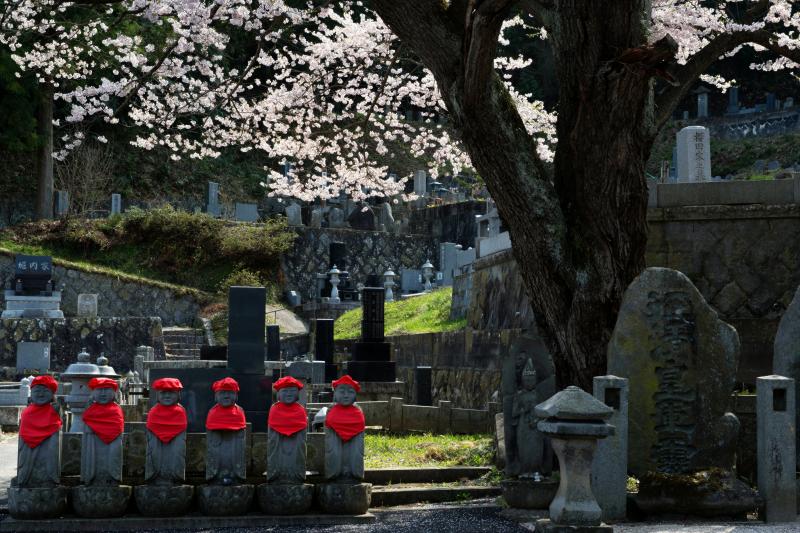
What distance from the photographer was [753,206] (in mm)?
13930

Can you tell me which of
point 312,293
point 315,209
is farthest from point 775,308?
point 315,209

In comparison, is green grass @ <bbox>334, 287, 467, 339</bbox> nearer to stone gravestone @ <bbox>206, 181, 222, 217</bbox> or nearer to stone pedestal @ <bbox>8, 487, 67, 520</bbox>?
stone gravestone @ <bbox>206, 181, 222, 217</bbox>

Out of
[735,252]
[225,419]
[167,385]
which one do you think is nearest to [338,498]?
[225,419]

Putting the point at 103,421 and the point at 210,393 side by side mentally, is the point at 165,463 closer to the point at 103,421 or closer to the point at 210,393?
the point at 103,421

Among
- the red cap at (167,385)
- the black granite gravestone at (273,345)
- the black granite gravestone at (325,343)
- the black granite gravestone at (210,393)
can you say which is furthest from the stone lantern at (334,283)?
the red cap at (167,385)

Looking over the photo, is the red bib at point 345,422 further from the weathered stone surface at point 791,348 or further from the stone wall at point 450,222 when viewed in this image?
the stone wall at point 450,222

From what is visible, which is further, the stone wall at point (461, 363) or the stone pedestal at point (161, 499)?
the stone wall at point (461, 363)

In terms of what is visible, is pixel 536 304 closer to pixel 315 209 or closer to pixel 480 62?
pixel 480 62

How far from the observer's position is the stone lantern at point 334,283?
3225 cm

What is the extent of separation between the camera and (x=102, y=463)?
25.2 ft

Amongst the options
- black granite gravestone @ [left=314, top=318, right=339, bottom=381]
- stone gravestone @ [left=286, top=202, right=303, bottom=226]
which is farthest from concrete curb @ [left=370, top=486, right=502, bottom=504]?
stone gravestone @ [left=286, top=202, right=303, bottom=226]

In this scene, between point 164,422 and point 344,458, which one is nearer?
point 164,422

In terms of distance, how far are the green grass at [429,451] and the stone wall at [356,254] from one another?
21.7 meters

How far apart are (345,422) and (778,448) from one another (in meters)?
3.25
